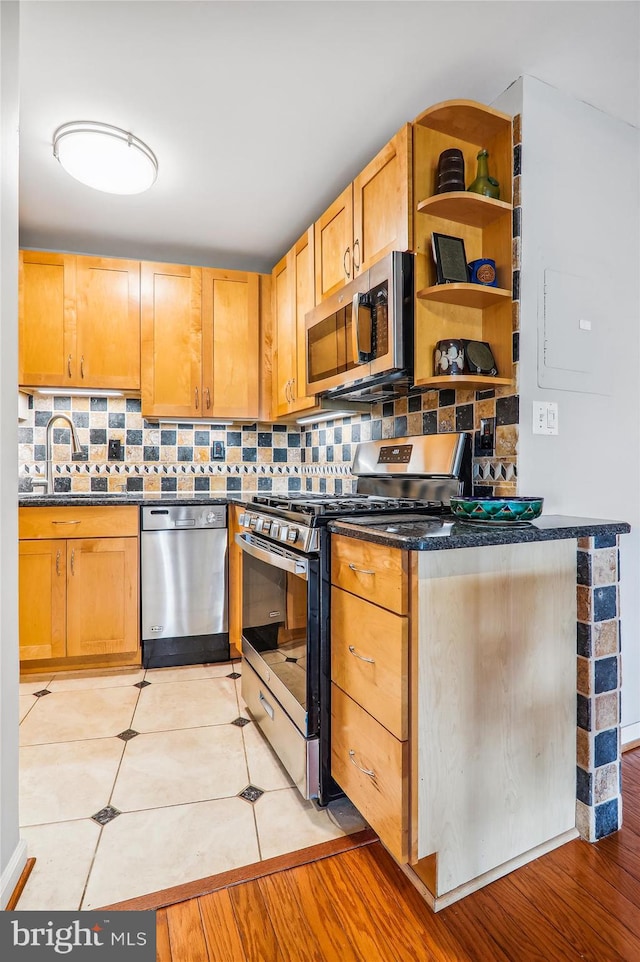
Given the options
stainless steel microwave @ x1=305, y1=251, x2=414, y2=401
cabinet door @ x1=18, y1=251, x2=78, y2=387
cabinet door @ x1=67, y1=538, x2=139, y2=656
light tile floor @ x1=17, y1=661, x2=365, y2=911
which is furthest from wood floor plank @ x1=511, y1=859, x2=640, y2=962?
cabinet door @ x1=18, y1=251, x2=78, y2=387

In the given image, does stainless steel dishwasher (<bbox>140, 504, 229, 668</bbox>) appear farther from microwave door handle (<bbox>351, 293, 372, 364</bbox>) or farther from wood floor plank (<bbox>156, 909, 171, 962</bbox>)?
wood floor plank (<bbox>156, 909, 171, 962</bbox>)

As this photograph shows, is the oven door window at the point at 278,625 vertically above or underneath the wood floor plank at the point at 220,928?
above

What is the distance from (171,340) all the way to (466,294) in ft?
6.48

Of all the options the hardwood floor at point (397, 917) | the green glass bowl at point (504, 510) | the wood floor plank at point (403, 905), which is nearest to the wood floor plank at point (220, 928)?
the hardwood floor at point (397, 917)

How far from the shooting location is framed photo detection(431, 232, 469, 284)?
5.59ft

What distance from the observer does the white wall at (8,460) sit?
125 cm

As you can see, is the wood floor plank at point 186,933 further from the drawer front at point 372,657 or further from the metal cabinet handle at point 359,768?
the drawer front at point 372,657

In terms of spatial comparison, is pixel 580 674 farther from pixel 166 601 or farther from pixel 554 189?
pixel 166 601

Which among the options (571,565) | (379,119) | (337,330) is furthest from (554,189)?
(571,565)

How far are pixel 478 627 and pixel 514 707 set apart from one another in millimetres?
268

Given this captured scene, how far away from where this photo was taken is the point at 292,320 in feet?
9.29

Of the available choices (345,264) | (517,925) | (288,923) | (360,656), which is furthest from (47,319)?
(517,925)

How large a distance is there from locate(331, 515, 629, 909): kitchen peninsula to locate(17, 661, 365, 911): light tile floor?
1.02 feet

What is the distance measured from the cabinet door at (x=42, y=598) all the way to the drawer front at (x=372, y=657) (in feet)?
5.93
